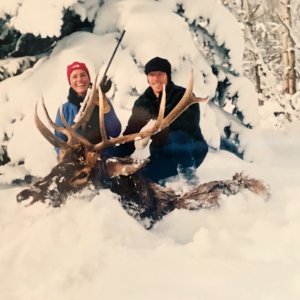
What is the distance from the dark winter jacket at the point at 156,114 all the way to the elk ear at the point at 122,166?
0.06m

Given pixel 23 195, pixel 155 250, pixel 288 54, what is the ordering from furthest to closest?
1. pixel 288 54
2. pixel 23 195
3. pixel 155 250

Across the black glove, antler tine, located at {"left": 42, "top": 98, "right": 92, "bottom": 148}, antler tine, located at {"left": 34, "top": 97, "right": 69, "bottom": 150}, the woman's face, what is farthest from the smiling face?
antler tine, located at {"left": 34, "top": 97, "right": 69, "bottom": 150}

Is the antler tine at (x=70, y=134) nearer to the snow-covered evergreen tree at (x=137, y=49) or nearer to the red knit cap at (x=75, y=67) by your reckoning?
the snow-covered evergreen tree at (x=137, y=49)

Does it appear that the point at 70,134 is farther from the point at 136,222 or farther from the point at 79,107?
the point at 136,222

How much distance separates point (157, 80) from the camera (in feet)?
9.91

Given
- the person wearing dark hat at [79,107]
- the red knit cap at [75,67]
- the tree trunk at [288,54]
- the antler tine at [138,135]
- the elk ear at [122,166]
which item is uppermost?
the red knit cap at [75,67]

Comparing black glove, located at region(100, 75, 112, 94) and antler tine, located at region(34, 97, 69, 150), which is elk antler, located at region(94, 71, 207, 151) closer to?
black glove, located at region(100, 75, 112, 94)

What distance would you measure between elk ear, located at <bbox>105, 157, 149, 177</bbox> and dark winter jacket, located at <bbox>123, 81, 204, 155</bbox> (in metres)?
0.06

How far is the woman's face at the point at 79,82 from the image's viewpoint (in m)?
2.97

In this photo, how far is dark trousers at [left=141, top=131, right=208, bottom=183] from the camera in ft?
9.74

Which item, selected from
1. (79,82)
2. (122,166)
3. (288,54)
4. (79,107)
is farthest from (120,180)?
(288,54)

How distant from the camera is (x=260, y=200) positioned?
294 centimetres

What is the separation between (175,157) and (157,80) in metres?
0.45

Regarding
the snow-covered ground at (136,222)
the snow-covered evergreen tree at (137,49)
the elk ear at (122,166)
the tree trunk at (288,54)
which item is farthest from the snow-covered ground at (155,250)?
the tree trunk at (288,54)
